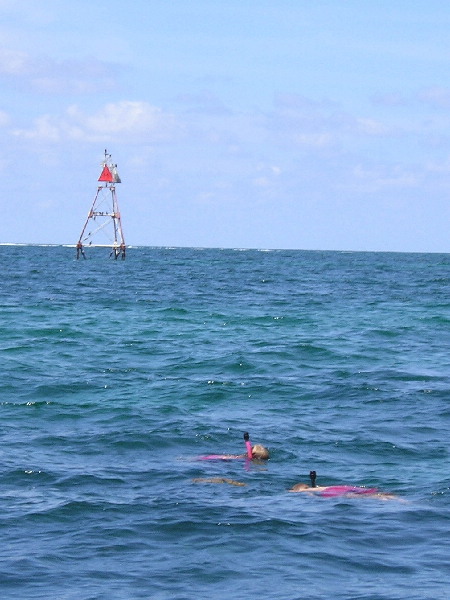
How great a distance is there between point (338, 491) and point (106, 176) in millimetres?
86486

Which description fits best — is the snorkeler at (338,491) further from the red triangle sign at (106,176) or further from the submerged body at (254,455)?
the red triangle sign at (106,176)

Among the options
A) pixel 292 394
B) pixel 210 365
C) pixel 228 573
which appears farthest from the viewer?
A: pixel 210 365

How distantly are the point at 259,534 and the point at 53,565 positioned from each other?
3.49 meters

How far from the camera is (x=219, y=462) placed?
19.8 metres

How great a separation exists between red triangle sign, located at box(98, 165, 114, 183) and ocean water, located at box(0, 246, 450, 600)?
5825 centimetres

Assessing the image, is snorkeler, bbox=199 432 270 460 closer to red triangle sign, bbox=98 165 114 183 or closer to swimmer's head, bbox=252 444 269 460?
swimmer's head, bbox=252 444 269 460

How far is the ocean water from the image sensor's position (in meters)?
13.6

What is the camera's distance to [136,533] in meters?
15.1

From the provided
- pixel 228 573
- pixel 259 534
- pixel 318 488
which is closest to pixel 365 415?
pixel 318 488

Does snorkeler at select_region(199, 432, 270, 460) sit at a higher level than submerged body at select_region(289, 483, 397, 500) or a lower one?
higher

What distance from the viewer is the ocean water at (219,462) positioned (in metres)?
13.6

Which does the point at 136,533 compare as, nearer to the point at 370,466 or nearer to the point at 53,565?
the point at 53,565

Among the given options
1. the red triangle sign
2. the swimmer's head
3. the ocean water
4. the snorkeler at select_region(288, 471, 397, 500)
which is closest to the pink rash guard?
the snorkeler at select_region(288, 471, 397, 500)

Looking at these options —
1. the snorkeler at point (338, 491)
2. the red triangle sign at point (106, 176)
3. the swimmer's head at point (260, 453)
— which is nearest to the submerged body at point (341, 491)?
the snorkeler at point (338, 491)
